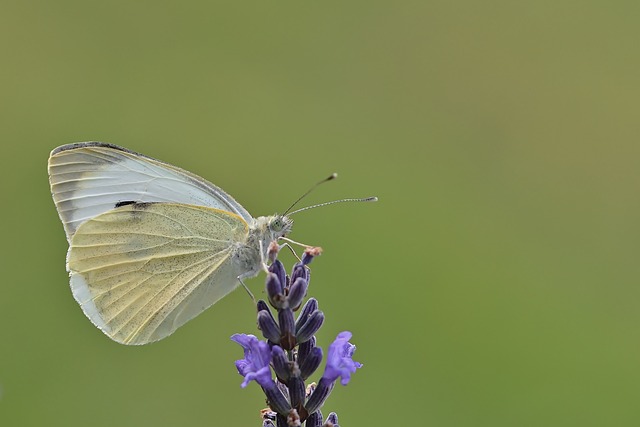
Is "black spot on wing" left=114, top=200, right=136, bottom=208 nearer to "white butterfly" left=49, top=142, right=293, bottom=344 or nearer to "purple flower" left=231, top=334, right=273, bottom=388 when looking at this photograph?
"white butterfly" left=49, top=142, right=293, bottom=344

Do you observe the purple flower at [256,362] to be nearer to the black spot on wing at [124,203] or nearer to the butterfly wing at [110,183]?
the butterfly wing at [110,183]

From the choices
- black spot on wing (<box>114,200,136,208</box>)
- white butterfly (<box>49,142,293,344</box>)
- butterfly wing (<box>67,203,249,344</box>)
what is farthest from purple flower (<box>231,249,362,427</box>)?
black spot on wing (<box>114,200,136,208</box>)

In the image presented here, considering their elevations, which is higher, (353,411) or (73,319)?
(73,319)

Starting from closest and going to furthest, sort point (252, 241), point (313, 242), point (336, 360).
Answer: point (336, 360)
point (252, 241)
point (313, 242)

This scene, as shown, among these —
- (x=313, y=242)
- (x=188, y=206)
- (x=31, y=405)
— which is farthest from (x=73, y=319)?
(x=188, y=206)

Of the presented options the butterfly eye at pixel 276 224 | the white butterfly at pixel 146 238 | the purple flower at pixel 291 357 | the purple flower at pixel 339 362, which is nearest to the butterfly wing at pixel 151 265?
the white butterfly at pixel 146 238

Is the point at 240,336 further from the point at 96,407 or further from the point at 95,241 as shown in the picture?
the point at 96,407

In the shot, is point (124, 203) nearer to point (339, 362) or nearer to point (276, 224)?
point (276, 224)
